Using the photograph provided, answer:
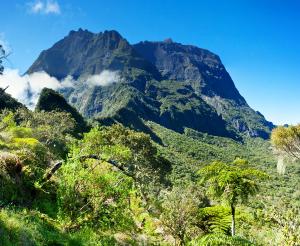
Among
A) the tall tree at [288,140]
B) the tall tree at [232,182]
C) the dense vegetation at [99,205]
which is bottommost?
the dense vegetation at [99,205]

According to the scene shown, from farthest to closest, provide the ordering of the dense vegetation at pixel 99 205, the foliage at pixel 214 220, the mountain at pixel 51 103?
the mountain at pixel 51 103 < the foliage at pixel 214 220 < the dense vegetation at pixel 99 205

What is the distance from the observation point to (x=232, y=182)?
2427cm

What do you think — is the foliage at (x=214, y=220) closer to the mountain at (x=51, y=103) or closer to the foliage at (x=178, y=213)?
the foliage at (x=178, y=213)

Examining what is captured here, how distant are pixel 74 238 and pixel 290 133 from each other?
111ft

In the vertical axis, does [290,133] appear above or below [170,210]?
above

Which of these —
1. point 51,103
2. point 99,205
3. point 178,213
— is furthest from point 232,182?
point 51,103

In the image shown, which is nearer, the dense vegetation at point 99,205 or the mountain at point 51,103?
the dense vegetation at point 99,205

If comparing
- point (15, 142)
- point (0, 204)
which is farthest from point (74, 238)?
point (15, 142)

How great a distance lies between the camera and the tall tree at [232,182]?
2414 centimetres

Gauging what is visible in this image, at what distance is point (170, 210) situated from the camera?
2459cm

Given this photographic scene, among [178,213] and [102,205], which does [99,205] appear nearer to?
[102,205]

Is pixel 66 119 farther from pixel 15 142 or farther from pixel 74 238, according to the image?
pixel 74 238

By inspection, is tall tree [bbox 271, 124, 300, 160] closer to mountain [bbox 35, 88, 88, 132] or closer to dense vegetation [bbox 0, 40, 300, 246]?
dense vegetation [bbox 0, 40, 300, 246]

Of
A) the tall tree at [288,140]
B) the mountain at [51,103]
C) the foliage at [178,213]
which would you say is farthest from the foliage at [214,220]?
the mountain at [51,103]
